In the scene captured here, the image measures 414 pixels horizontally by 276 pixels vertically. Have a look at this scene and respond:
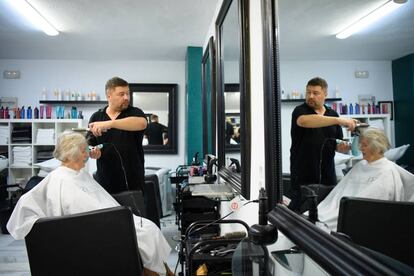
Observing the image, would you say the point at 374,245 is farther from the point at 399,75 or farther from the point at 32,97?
the point at 32,97

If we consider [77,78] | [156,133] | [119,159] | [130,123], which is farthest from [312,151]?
[77,78]

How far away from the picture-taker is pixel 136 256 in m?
1.71

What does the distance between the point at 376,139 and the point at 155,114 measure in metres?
4.71

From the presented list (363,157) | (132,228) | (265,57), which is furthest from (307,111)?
(132,228)

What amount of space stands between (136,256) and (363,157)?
4.50ft

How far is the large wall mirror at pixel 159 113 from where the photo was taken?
17.0 ft

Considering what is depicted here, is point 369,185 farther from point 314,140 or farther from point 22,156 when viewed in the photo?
point 22,156

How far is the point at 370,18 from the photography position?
71 cm

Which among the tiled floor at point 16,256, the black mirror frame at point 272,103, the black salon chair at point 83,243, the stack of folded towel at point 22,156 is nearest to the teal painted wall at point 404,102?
the black mirror frame at point 272,103

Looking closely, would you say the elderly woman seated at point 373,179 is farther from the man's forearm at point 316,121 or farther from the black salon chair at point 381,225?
the man's forearm at point 316,121

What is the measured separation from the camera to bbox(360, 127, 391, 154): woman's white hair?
657 millimetres

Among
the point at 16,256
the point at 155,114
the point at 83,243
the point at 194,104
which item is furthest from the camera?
the point at 155,114

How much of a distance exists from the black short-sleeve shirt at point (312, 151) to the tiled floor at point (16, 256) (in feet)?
5.84

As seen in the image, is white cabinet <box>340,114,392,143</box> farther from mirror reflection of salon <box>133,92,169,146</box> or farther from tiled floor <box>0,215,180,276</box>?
mirror reflection of salon <box>133,92,169,146</box>
